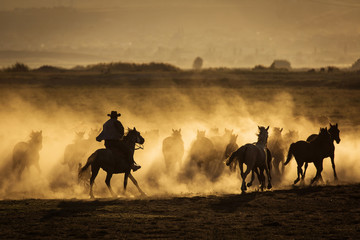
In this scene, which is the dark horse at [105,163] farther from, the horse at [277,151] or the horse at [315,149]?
the horse at [277,151]

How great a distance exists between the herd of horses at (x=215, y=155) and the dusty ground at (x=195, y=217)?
1038mm

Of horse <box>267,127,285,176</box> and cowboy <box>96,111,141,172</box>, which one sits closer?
cowboy <box>96,111,141,172</box>

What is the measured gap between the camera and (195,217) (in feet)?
47.6

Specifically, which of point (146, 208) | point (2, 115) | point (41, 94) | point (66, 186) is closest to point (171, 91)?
point (41, 94)

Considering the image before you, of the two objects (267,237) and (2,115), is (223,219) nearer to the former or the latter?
(267,237)

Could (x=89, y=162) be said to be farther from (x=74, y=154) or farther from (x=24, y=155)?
(x=74, y=154)

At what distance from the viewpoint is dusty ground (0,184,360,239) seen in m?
12.9

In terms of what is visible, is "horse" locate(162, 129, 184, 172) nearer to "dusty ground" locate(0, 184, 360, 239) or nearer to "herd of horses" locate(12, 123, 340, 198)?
"herd of horses" locate(12, 123, 340, 198)

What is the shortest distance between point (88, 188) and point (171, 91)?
38.2 metres

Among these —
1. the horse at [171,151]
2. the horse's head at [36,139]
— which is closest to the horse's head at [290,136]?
the horse at [171,151]

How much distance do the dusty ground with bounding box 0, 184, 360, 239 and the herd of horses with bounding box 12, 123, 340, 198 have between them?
104cm

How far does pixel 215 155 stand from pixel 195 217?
8.90 m

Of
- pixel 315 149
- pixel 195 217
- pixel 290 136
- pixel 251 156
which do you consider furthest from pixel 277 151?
pixel 195 217

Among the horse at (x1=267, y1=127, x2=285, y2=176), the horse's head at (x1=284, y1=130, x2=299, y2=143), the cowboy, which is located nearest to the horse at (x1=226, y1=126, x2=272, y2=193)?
the cowboy
